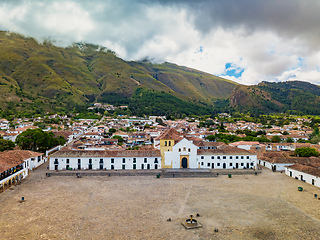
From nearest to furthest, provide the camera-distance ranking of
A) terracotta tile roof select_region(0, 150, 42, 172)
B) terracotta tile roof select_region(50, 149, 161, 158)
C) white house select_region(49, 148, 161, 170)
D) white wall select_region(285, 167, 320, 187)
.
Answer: terracotta tile roof select_region(0, 150, 42, 172) → white wall select_region(285, 167, 320, 187) → white house select_region(49, 148, 161, 170) → terracotta tile roof select_region(50, 149, 161, 158)

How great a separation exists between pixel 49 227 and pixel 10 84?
154991mm

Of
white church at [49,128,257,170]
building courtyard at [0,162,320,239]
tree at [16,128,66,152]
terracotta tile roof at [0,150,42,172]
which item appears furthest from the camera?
tree at [16,128,66,152]

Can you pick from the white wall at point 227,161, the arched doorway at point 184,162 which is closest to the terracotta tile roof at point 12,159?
the arched doorway at point 184,162

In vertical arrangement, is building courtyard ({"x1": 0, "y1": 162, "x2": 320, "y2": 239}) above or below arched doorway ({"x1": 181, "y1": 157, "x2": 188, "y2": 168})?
below

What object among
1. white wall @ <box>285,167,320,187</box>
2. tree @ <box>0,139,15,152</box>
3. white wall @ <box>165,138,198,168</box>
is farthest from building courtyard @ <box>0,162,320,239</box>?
tree @ <box>0,139,15,152</box>

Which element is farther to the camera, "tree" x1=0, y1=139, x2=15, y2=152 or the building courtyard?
"tree" x1=0, y1=139, x2=15, y2=152

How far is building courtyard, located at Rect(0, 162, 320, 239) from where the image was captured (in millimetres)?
18359

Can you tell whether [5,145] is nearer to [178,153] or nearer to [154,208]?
[178,153]

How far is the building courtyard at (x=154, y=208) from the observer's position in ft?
60.2

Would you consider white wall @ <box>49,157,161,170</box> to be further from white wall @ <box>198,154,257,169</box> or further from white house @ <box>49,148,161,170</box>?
white wall @ <box>198,154,257,169</box>

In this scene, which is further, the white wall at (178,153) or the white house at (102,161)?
the white wall at (178,153)

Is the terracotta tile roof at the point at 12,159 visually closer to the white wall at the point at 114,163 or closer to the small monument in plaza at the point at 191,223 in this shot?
the white wall at the point at 114,163

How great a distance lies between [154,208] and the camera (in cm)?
2306

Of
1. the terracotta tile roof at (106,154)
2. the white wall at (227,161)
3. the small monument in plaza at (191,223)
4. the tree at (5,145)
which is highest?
the tree at (5,145)
